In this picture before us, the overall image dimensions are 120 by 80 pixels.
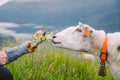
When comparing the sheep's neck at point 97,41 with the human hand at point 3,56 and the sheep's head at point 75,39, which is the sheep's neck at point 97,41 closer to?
the sheep's head at point 75,39

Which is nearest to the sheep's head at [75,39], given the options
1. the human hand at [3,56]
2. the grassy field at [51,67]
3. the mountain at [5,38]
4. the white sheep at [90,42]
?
the white sheep at [90,42]

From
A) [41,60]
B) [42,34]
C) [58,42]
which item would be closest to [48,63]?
[41,60]

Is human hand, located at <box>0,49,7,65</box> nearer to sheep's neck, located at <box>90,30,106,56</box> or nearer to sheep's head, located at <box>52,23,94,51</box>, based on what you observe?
sheep's head, located at <box>52,23,94,51</box>

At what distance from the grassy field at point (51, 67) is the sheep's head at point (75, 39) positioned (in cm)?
121

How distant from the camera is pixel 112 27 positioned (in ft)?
34.0

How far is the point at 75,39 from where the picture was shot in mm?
6594

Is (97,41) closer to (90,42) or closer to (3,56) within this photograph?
(90,42)

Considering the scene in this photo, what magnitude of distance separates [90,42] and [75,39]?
0.71 ft

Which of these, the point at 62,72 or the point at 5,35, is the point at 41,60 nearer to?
the point at 62,72

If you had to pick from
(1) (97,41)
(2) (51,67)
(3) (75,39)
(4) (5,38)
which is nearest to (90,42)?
(1) (97,41)

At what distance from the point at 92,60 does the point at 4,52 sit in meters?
3.45

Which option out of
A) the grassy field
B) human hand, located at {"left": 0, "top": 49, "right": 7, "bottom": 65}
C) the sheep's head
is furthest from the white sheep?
the grassy field

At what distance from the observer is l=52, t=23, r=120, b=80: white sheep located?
648cm

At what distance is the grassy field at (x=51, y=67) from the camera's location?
7754 mm
